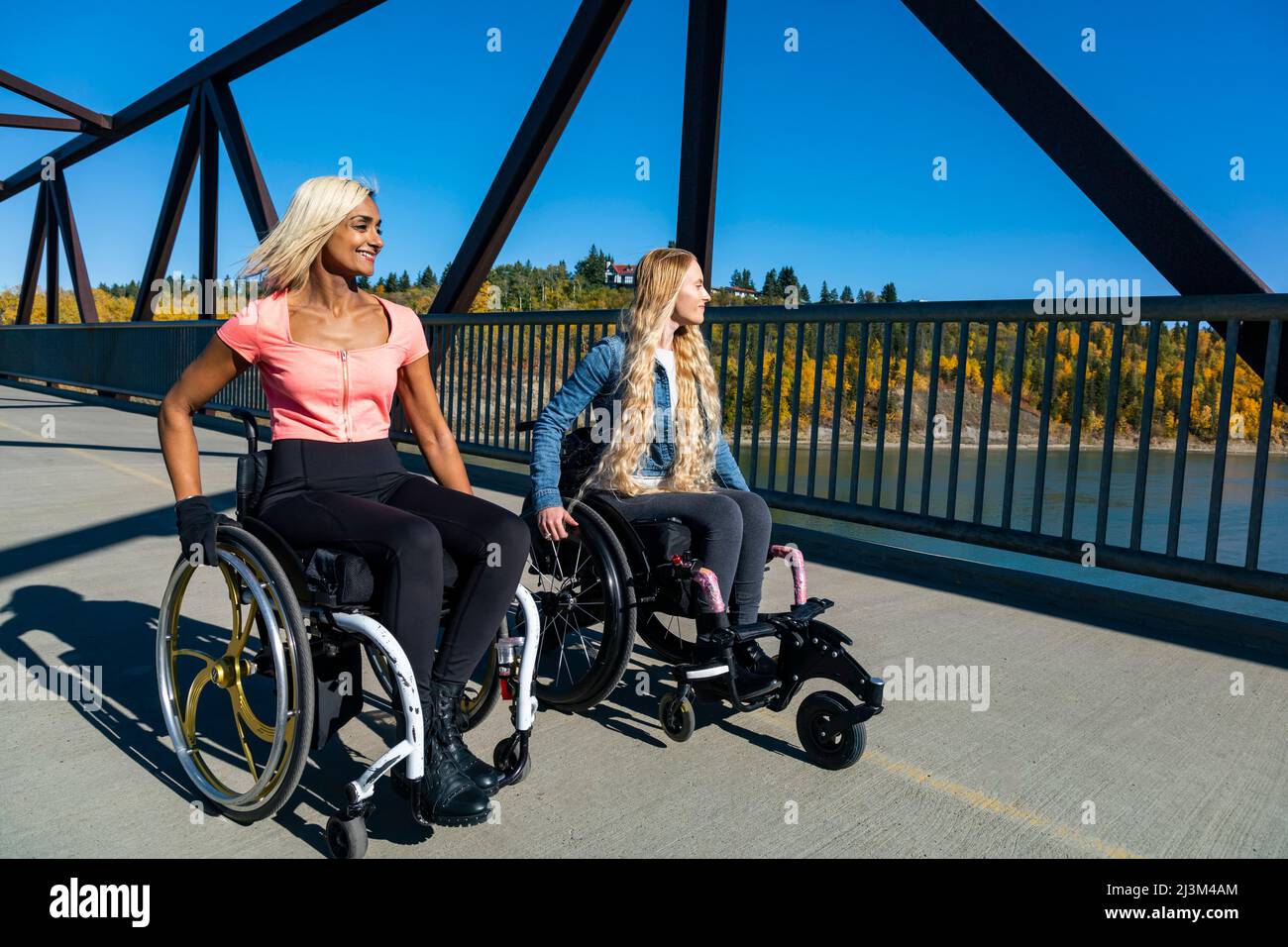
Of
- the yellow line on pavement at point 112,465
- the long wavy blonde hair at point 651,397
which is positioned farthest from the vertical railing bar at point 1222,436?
the yellow line on pavement at point 112,465

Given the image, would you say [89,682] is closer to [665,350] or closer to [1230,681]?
[665,350]

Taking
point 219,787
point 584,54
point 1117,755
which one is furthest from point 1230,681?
point 584,54

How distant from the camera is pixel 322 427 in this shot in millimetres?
2314

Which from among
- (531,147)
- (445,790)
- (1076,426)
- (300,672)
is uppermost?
(531,147)

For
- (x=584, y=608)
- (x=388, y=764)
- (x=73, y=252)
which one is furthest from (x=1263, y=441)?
(x=73, y=252)

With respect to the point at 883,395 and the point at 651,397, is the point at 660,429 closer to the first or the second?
the point at 651,397

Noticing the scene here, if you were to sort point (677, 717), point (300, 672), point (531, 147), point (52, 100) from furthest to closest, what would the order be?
point (52, 100) < point (531, 147) < point (677, 717) < point (300, 672)

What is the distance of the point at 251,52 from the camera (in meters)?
11.0

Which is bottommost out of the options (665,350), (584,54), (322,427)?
(322,427)

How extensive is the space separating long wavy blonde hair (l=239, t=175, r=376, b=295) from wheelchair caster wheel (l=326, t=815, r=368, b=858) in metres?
1.23

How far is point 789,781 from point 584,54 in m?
5.78

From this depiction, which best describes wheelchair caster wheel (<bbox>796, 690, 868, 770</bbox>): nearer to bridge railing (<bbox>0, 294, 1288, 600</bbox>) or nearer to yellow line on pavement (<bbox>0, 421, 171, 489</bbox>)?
bridge railing (<bbox>0, 294, 1288, 600</bbox>)

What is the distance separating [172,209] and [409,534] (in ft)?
45.3
